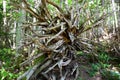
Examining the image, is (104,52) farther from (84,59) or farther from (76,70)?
(76,70)

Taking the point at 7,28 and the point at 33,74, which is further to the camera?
the point at 7,28

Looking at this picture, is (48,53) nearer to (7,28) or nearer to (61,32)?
(61,32)

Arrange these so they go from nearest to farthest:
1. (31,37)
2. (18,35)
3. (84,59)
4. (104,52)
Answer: (31,37) → (84,59) → (104,52) → (18,35)

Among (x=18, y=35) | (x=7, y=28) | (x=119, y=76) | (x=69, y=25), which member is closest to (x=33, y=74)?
(x=69, y=25)

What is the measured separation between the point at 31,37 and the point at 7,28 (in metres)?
7.01

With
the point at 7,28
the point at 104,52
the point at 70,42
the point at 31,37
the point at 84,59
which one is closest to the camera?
the point at 31,37

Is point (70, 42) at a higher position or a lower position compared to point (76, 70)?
higher

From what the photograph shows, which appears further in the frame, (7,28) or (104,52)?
(7,28)

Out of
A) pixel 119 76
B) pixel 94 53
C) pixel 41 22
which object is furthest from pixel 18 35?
pixel 119 76

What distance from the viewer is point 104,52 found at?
7.42 metres

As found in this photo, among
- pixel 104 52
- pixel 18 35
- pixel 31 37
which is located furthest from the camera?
pixel 18 35

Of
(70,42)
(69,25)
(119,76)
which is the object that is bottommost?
(119,76)

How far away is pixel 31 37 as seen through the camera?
583cm

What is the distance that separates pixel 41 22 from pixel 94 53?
5.39 ft
